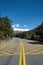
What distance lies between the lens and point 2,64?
38.8ft

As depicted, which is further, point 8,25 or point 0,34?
point 8,25

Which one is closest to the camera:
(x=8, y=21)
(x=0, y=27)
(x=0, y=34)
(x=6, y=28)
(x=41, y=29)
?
(x=41, y=29)

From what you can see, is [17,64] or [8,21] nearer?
[17,64]

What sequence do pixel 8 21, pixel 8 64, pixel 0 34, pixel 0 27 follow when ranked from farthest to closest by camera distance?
pixel 8 21, pixel 0 27, pixel 0 34, pixel 8 64

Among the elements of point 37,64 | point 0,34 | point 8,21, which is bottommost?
point 37,64

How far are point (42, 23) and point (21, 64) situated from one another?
50.1 m

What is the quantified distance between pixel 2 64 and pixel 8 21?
82.2 meters

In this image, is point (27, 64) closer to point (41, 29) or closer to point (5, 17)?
point (41, 29)

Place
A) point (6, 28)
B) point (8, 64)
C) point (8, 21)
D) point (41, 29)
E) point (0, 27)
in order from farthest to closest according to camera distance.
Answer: point (8, 21)
point (6, 28)
point (0, 27)
point (41, 29)
point (8, 64)

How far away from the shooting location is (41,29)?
197 feet

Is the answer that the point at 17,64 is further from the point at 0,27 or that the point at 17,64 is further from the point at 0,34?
the point at 0,27

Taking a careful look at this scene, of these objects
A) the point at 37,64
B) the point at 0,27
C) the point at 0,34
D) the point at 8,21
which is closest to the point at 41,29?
the point at 0,34

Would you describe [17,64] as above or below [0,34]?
below

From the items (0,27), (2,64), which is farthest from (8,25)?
(2,64)
